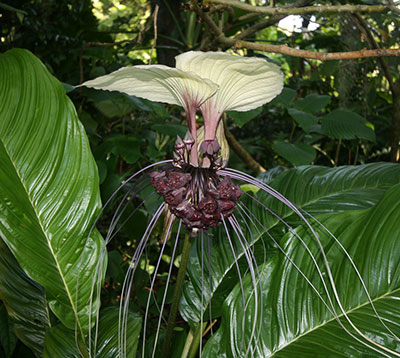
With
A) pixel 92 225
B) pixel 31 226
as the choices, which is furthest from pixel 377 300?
pixel 31 226

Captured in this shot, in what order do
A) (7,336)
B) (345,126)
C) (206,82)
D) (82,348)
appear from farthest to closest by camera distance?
(345,126)
(7,336)
(82,348)
(206,82)

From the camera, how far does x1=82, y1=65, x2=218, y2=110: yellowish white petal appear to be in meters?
0.60

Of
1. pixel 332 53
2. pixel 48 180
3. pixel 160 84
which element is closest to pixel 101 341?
pixel 48 180

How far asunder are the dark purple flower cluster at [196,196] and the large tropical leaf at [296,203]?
1.36ft

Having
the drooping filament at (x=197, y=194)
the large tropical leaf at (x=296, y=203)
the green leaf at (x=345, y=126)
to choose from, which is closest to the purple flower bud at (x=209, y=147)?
the drooping filament at (x=197, y=194)

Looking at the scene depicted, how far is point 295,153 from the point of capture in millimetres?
1741

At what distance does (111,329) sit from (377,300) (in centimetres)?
61

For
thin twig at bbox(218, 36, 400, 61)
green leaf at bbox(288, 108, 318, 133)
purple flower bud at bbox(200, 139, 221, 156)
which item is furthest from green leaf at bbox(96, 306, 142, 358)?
green leaf at bbox(288, 108, 318, 133)

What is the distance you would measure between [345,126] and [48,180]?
1.41m

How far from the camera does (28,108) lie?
0.92 m

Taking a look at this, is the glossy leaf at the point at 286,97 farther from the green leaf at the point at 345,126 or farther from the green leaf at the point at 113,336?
the green leaf at the point at 113,336

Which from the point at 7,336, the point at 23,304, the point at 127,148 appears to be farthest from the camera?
the point at 127,148

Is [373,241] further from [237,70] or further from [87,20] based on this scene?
[87,20]

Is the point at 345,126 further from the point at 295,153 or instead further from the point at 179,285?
the point at 179,285
